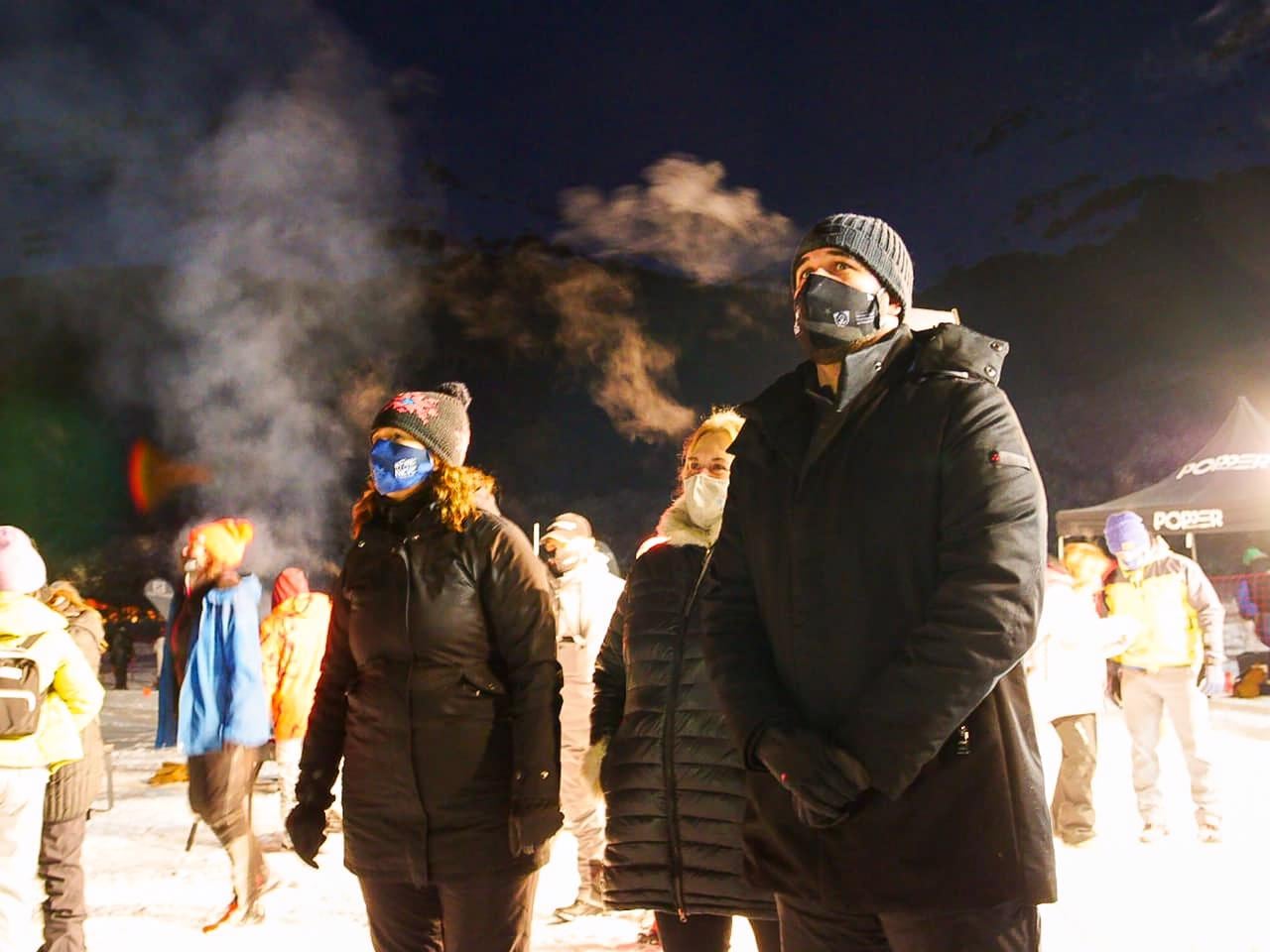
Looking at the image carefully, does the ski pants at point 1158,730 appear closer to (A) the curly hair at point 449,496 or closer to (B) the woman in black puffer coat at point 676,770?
(B) the woman in black puffer coat at point 676,770

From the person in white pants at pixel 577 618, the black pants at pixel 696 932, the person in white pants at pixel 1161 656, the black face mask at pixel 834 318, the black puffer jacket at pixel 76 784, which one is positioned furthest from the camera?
the person in white pants at pixel 1161 656

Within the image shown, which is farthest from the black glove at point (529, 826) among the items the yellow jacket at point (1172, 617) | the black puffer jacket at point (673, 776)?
the yellow jacket at point (1172, 617)

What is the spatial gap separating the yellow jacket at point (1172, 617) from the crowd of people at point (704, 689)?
3.81 m

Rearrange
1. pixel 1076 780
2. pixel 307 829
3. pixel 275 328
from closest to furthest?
pixel 307 829 < pixel 1076 780 < pixel 275 328

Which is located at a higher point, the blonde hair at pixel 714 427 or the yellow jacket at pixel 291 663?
the blonde hair at pixel 714 427

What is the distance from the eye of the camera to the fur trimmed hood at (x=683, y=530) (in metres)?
2.70

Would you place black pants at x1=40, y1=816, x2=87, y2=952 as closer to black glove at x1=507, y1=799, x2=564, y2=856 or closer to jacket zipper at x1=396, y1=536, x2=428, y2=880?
jacket zipper at x1=396, y1=536, x2=428, y2=880

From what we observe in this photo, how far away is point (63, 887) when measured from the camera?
3.71m

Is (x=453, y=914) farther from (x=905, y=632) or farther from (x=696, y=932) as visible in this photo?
(x=905, y=632)

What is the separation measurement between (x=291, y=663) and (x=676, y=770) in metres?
4.67

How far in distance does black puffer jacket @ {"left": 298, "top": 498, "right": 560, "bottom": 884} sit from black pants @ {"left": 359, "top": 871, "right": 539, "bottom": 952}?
5 cm

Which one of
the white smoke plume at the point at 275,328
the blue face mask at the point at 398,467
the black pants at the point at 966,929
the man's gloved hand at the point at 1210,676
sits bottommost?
the black pants at the point at 966,929

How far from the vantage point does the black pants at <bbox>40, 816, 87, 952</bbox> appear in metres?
3.65

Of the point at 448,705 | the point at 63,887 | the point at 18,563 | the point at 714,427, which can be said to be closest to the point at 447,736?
the point at 448,705
